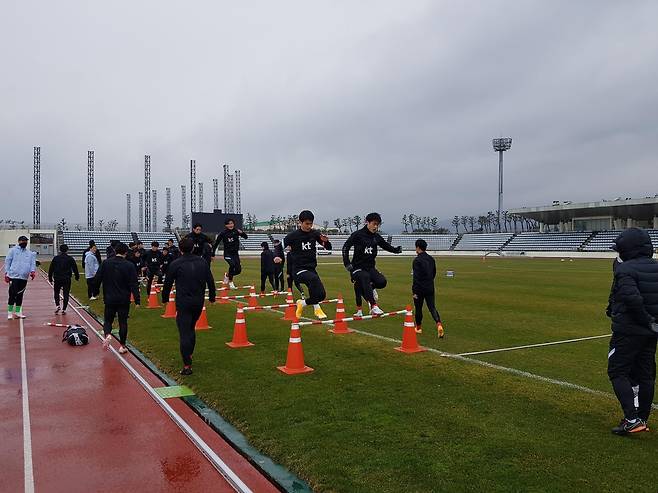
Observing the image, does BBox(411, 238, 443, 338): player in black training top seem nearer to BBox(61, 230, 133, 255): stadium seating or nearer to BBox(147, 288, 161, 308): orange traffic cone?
BBox(147, 288, 161, 308): orange traffic cone

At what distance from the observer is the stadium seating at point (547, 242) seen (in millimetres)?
71188

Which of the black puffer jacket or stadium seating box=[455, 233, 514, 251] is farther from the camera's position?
stadium seating box=[455, 233, 514, 251]

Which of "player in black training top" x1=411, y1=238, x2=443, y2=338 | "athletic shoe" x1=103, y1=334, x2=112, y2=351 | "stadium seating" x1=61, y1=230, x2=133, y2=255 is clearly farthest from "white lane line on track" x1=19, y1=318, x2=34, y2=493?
"stadium seating" x1=61, y1=230, x2=133, y2=255

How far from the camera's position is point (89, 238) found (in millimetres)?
72938

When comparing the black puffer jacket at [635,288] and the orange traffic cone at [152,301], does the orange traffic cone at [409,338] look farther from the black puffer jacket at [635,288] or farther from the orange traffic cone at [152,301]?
the orange traffic cone at [152,301]

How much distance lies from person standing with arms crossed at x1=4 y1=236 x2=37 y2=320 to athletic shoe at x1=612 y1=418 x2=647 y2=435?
12985 millimetres

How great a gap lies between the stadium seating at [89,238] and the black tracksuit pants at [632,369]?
70164 mm

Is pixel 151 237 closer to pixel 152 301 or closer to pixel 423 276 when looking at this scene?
pixel 152 301

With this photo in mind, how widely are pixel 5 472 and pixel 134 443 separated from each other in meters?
1.10

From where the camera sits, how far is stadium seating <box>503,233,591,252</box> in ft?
234

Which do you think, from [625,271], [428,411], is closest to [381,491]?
[428,411]

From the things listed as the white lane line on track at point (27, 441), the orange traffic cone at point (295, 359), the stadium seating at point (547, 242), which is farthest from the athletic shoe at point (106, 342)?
the stadium seating at point (547, 242)

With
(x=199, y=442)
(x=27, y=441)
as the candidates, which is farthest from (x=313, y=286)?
(x=27, y=441)

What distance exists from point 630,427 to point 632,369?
0.56 metres
